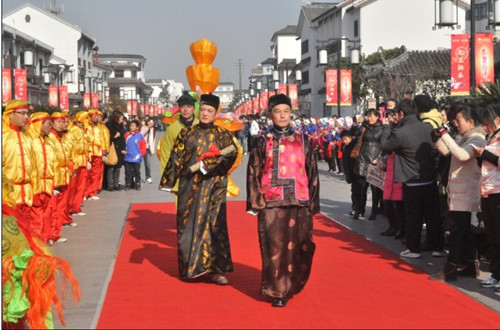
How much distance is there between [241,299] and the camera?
6.80 metres

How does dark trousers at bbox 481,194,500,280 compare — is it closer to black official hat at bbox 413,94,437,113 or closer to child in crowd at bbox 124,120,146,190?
black official hat at bbox 413,94,437,113

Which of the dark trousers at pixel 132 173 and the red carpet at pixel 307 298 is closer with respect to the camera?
the red carpet at pixel 307 298

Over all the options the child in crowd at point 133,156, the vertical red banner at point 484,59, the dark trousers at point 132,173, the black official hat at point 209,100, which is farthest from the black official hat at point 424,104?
the dark trousers at point 132,173

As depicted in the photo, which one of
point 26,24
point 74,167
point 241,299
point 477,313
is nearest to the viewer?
point 477,313

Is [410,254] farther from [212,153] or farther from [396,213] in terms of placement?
[212,153]

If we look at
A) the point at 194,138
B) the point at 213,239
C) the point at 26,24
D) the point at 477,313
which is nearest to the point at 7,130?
the point at 194,138

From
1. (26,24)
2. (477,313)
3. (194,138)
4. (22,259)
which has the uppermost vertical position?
(26,24)

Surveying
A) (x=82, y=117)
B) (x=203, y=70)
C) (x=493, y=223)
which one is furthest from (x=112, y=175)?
(x=493, y=223)

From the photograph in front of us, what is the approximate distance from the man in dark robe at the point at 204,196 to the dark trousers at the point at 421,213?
2194 mm

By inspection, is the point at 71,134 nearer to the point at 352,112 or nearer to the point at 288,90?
the point at 288,90

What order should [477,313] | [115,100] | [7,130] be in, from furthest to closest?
[115,100], [7,130], [477,313]

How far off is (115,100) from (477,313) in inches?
2512

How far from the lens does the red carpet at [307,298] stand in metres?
6.02

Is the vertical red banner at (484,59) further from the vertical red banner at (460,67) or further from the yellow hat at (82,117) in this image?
the yellow hat at (82,117)
